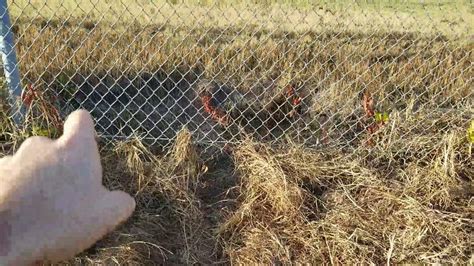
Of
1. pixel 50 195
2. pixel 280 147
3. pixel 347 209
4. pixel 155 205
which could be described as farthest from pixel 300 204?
pixel 50 195

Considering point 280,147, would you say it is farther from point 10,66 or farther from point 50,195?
point 50,195

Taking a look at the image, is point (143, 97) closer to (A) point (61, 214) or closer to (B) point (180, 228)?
(B) point (180, 228)

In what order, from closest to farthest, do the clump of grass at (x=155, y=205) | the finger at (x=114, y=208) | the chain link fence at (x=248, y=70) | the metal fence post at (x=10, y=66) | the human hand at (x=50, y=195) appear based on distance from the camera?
the human hand at (x=50, y=195)
the finger at (x=114, y=208)
the clump of grass at (x=155, y=205)
the metal fence post at (x=10, y=66)
the chain link fence at (x=248, y=70)

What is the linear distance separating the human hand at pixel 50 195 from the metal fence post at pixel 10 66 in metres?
1.68

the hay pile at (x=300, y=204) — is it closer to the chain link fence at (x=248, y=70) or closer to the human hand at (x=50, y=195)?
the chain link fence at (x=248, y=70)

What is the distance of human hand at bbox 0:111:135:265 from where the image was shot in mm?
1298

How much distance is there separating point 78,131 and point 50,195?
0.14 m

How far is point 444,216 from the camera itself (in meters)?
2.70

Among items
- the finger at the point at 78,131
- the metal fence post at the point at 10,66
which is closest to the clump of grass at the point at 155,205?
the metal fence post at the point at 10,66

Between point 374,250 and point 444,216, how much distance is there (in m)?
0.33

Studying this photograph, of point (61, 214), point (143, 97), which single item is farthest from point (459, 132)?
point (61, 214)

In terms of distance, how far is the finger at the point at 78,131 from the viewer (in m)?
1.31

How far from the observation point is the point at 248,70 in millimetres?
3832

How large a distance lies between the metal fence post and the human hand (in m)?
1.68
